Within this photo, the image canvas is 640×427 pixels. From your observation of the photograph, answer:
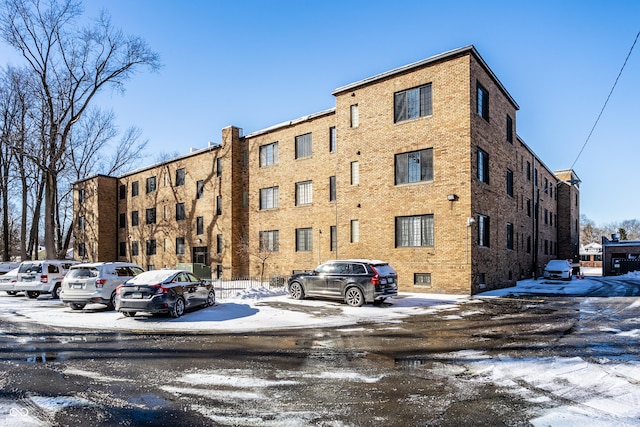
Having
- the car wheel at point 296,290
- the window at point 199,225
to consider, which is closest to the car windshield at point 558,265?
the car wheel at point 296,290

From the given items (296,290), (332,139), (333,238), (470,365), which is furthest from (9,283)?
(470,365)

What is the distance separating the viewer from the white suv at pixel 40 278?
18.2m

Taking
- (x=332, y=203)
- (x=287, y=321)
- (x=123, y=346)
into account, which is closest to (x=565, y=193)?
(x=332, y=203)

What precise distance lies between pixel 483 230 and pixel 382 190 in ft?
17.3

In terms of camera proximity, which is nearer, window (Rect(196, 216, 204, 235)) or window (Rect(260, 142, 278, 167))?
window (Rect(260, 142, 278, 167))

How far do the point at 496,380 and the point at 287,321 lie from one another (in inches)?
260

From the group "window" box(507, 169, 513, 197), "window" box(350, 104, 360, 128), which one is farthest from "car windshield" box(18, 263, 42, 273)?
"window" box(507, 169, 513, 197)

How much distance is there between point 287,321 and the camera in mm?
11789

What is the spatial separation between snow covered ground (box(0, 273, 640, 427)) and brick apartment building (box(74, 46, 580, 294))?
19.8ft

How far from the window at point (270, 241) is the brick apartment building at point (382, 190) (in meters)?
0.10

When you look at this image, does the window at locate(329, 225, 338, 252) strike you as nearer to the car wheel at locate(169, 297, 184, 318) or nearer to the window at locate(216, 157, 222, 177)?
the window at locate(216, 157, 222, 177)

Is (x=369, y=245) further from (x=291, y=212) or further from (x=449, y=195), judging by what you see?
(x=291, y=212)

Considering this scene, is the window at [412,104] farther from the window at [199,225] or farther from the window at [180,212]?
the window at [180,212]

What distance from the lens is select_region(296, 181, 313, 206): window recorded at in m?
26.2
